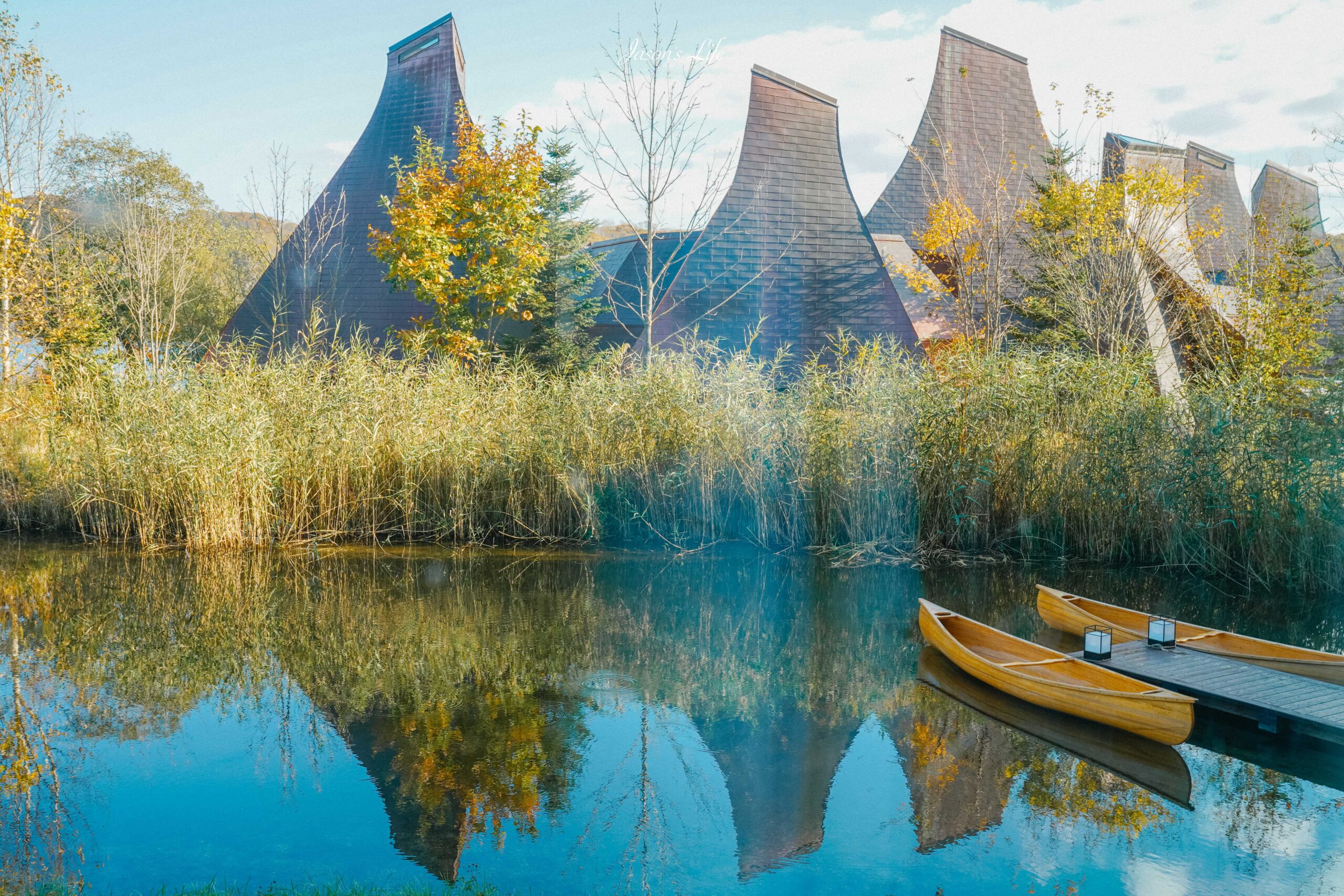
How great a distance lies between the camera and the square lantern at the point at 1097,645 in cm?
527

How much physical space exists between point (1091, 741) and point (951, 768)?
0.79 meters

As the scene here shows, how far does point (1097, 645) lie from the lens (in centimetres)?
527

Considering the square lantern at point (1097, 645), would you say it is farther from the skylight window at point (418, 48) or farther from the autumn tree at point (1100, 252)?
the skylight window at point (418, 48)

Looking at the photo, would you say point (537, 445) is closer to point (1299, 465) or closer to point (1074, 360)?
point (1074, 360)

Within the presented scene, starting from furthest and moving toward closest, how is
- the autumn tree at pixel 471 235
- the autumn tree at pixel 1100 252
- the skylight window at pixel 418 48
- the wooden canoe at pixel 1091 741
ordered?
the skylight window at pixel 418 48 < the autumn tree at pixel 471 235 < the autumn tree at pixel 1100 252 < the wooden canoe at pixel 1091 741

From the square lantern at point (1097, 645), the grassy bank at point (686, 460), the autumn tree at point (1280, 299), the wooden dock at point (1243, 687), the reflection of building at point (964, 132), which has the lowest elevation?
the wooden dock at point (1243, 687)

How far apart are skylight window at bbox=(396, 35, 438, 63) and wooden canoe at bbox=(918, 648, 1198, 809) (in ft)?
60.1

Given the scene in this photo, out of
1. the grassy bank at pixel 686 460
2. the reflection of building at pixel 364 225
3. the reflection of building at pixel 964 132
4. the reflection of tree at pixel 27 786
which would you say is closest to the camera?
the reflection of tree at pixel 27 786

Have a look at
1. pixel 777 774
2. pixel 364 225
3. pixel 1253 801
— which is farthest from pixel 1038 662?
pixel 364 225

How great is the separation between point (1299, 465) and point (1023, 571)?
2173 mm

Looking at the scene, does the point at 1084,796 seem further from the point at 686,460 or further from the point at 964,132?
the point at 964,132

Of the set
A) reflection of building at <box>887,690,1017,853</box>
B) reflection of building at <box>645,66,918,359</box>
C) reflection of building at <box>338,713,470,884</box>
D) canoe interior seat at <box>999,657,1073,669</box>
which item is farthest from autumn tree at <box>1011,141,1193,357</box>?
reflection of building at <box>338,713,470,884</box>

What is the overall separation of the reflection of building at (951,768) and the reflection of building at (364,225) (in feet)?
51.3

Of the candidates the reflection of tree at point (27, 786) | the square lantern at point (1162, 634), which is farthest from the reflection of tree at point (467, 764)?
the square lantern at point (1162, 634)
